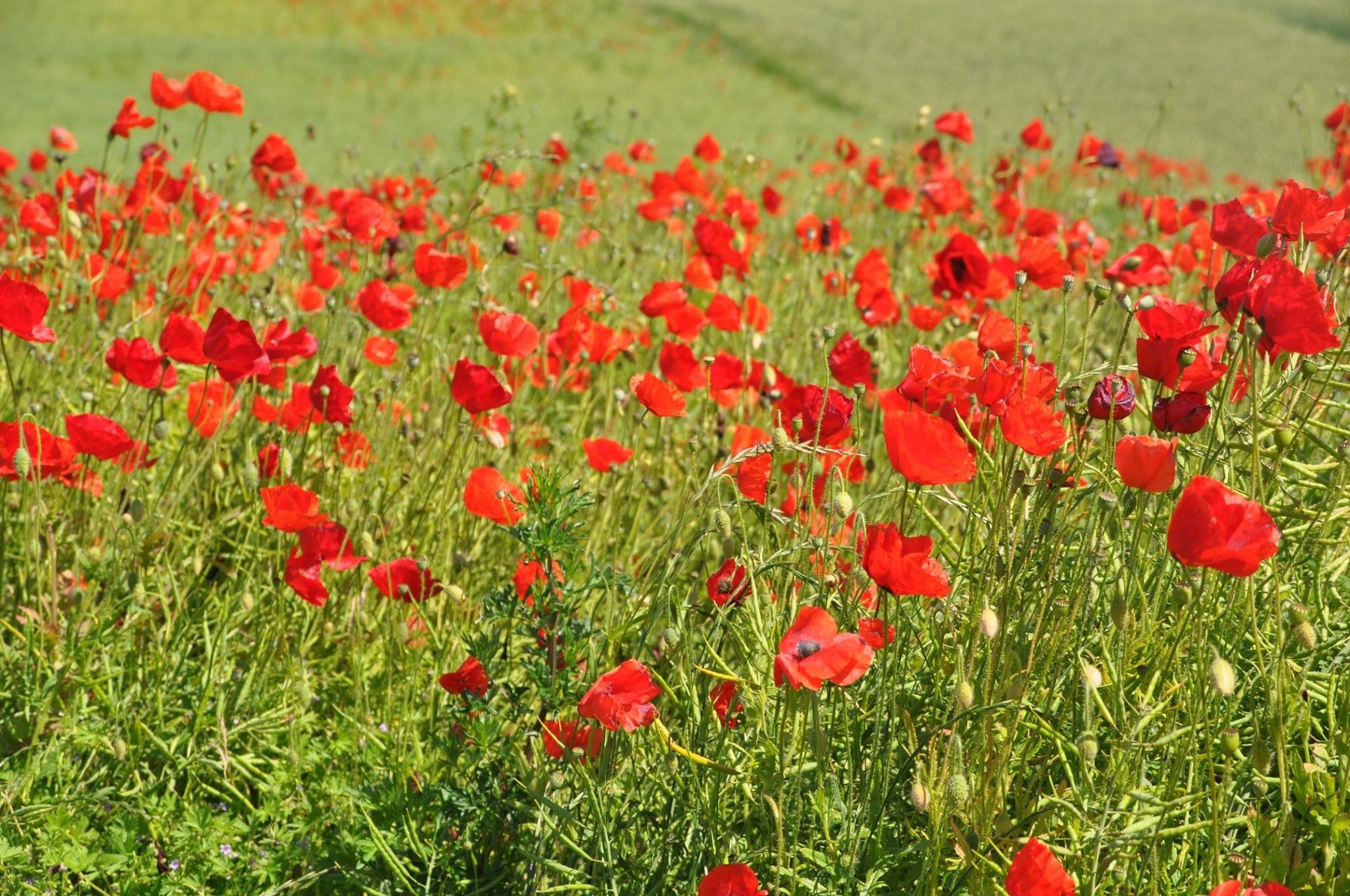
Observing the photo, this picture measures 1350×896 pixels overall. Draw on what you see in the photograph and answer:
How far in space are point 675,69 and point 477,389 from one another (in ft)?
64.6

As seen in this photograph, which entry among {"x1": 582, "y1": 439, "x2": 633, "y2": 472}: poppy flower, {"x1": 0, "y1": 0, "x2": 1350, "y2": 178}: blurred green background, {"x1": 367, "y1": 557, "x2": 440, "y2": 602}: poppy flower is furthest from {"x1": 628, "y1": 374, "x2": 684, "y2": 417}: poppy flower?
{"x1": 0, "y1": 0, "x2": 1350, "y2": 178}: blurred green background

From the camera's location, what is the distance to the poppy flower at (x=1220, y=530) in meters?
1.28

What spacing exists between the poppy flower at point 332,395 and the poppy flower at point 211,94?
113 centimetres

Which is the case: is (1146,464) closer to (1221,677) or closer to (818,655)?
(1221,677)

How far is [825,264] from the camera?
515cm

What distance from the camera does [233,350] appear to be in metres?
2.13

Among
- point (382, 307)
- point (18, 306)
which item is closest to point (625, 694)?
point (18, 306)

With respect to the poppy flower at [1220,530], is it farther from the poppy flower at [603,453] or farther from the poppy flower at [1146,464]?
the poppy flower at [603,453]

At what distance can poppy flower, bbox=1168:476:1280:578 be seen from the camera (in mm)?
1279

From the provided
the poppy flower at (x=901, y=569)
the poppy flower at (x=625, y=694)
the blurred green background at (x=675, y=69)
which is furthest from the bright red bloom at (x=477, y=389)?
the blurred green background at (x=675, y=69)

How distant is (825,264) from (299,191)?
2.40 meters

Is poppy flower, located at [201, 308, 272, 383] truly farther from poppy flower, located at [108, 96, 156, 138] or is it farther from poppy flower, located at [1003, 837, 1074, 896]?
poppy flower, located at [1003, 837, 1074, 896]

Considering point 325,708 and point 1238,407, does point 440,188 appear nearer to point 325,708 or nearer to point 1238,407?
point 325,708

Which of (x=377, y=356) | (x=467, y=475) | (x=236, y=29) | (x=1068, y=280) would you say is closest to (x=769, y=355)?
(x=467, y=475)
